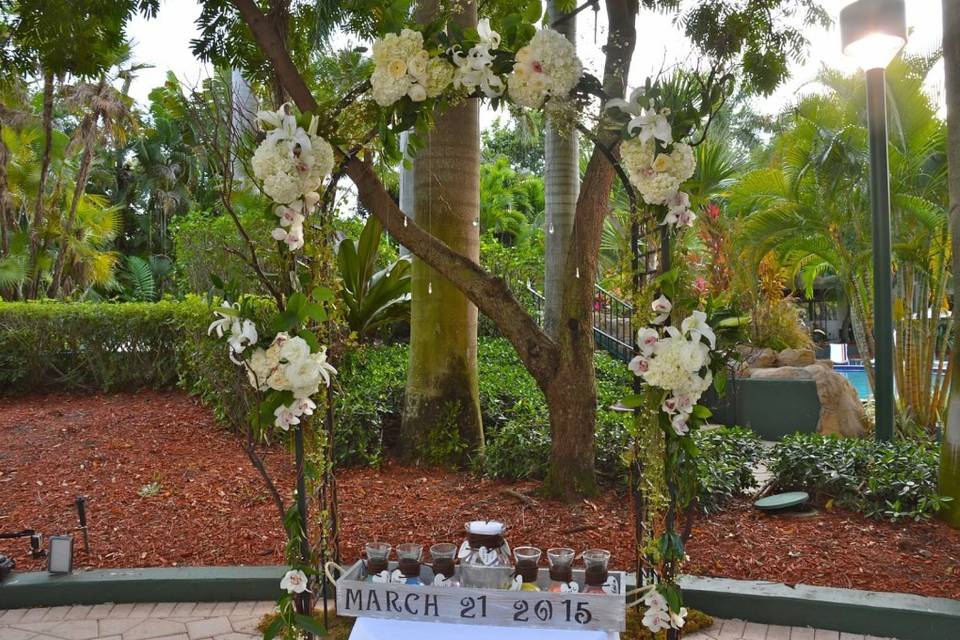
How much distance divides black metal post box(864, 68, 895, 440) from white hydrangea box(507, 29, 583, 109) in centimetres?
383

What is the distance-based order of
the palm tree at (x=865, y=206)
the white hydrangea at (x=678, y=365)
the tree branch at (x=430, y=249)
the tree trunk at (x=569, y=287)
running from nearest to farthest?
1. the white hydrangea at (x=678, y=365)
2. the tree branch at (x=430, y=249)
3. the tree trunk at (x=569, y=287)
4. the palm tree at (x=865, y=206)

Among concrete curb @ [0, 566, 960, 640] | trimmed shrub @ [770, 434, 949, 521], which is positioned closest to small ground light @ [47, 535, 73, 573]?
concrete curb @ [0, 566, 960, 640]

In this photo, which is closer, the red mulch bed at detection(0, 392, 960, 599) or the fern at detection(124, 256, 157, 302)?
the red mulch bed at detection(0, 392, 960, 599)

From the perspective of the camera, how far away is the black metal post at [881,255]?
5625 mm

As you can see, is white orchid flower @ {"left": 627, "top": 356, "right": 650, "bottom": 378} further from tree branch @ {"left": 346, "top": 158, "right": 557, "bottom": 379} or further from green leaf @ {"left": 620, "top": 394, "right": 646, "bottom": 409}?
tree branch @ {"left": 346, "top": 158, "right": 557, "bottom": 379}

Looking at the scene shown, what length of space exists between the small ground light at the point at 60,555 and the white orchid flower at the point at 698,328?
317cm

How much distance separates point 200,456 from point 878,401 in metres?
5.25

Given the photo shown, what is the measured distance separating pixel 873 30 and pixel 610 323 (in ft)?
22.8

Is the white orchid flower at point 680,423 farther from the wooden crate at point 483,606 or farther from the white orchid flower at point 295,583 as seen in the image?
the white orchid flower at point 295,583

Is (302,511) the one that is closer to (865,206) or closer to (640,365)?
(640,365)

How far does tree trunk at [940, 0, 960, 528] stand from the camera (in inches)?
163

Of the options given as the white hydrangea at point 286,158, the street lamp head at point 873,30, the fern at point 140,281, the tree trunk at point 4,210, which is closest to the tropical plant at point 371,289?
the street lamp head at point 873,30

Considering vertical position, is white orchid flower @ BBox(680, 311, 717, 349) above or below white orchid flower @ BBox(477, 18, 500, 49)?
below

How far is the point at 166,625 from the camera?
3512mm
